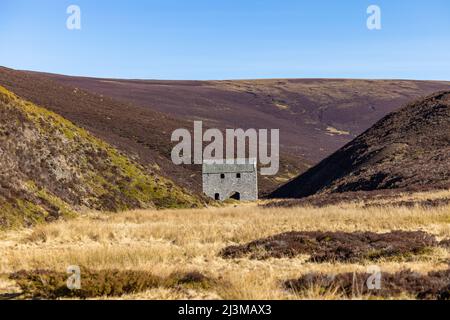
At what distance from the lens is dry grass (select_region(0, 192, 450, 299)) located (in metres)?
9.63

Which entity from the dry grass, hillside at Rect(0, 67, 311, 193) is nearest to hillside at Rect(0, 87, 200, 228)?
the dry grass

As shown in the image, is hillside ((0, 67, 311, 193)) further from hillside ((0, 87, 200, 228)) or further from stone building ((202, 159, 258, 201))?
hillside ((0, 87, 200, 228))

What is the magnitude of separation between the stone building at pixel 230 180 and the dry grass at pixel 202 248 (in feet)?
116

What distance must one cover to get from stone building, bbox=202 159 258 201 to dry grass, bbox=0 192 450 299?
35.2 m

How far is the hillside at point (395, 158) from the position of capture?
44750mm

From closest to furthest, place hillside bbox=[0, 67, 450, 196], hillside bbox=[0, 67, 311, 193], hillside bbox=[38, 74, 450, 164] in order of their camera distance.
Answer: hillside bbox=[0, 67, 311, 193]
hillside bbox=[0, 67, 450, 196]
hillside bbox=[38, 74, 450, 164]

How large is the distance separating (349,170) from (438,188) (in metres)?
27.1

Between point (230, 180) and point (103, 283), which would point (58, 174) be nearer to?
point (103, 283)

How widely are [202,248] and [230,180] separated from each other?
4668 cm

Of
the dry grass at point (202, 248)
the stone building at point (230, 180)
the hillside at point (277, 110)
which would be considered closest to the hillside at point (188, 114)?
the hillside at point (277, 110)

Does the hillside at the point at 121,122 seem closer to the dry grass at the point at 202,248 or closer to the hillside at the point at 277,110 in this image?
the hillside at the point at 277,110
